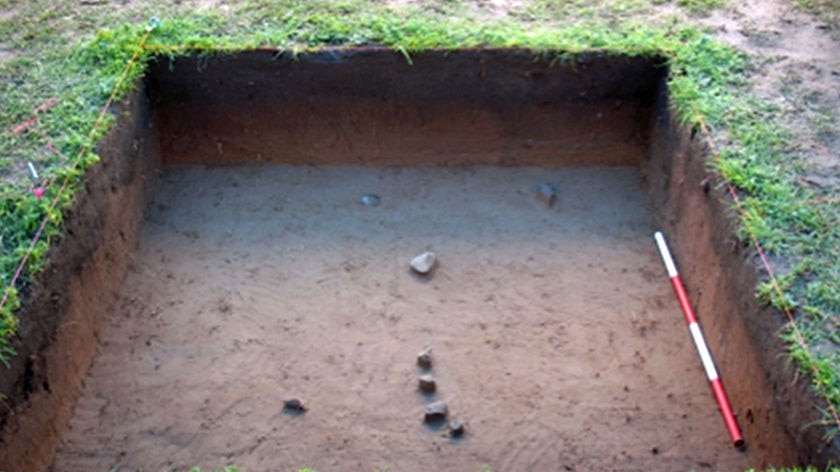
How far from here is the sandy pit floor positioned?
3584 millimetres

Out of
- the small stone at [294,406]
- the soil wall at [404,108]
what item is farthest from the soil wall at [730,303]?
the small stone at [294,406]

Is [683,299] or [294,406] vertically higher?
[683,299]

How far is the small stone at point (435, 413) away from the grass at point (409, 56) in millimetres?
1234

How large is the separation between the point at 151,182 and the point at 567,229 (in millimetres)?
1989

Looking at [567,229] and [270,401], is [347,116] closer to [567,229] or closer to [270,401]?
[567,229]

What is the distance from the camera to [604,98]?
472cm

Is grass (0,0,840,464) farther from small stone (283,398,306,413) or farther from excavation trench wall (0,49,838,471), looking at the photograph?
small stone (283,398,306,413)

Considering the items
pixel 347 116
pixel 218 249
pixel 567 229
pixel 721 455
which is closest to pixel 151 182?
pixel 218 249

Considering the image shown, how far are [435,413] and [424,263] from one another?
837 millimetres

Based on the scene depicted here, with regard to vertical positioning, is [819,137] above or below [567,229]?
above

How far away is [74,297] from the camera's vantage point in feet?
12.2

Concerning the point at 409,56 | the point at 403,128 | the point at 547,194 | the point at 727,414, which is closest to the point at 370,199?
the point at 403,128

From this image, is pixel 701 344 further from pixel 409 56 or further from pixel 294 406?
pixel 409 56

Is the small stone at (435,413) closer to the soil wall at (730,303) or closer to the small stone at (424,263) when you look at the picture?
the small stone at (424,263)
